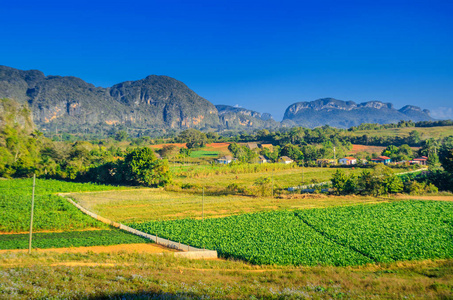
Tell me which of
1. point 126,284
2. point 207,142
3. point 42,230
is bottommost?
point 42,230

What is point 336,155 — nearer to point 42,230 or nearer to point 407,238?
point 407,238

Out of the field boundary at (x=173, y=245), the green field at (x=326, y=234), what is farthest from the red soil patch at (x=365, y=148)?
the field boundary at (x=173, y=245)

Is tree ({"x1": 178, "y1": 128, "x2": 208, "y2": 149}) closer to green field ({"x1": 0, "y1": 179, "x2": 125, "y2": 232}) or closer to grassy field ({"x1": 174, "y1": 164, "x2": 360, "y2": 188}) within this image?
grassy field ({"x1": 174, "y1": 164, "x2": 360, "y2": 188})

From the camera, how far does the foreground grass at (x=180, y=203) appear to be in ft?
111

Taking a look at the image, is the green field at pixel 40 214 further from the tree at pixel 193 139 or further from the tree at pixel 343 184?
the tree at pixel 193 139

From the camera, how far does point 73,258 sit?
17.8 metres

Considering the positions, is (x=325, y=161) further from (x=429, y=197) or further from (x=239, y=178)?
(x=429, y=197)

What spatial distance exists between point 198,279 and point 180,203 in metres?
25.6

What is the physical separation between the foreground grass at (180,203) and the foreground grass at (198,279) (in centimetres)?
1400

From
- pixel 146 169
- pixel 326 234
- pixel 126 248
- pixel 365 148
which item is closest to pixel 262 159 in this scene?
pixel 365 148

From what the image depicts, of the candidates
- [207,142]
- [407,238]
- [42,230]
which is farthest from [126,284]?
[207,142]

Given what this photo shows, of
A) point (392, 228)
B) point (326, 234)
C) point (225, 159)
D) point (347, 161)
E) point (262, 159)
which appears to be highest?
point (347, 161)

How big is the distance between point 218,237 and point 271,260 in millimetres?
6098

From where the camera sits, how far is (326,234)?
25.8 metres
